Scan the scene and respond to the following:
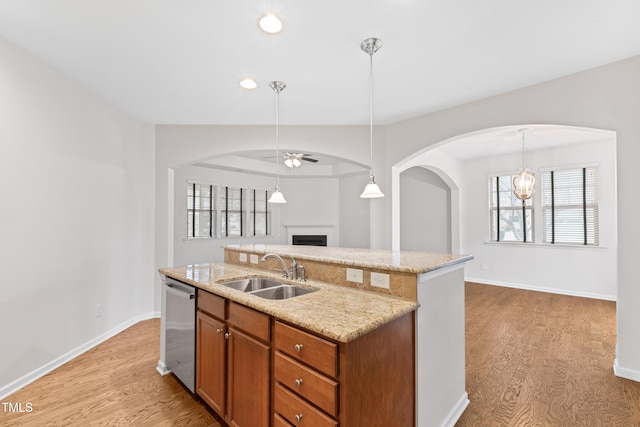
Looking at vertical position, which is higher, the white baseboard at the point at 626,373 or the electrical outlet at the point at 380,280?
the electrical outlet at the point at 380,280

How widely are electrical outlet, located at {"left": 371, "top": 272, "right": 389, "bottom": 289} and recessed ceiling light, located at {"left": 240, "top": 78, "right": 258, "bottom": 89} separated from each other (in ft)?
7.38

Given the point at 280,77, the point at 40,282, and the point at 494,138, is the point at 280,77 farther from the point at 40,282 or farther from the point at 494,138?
the point at 494,138

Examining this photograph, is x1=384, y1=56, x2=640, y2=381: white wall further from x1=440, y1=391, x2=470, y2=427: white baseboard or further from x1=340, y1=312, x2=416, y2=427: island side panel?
x1=340, y1=312, x2=416, y2=427: island side panel

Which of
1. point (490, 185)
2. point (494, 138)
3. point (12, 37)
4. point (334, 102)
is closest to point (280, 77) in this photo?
point (334, 102)

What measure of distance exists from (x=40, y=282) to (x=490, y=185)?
7310 millimetres

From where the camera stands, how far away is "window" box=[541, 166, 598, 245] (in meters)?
5.27

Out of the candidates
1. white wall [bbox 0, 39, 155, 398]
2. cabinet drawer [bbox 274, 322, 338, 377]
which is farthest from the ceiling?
cabinet drawer [bbox 274, 322, 338, 377]

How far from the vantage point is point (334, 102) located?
3508 mm

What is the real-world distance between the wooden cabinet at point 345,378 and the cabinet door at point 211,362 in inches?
22.8

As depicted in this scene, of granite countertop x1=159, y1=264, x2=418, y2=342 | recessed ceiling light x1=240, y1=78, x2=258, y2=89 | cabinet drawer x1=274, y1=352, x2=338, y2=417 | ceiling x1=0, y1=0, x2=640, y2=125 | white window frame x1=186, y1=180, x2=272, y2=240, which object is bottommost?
cabinet drawer x1=274, y1=352, x2=338, y2=417

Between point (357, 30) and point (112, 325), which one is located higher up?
point (357, 30)

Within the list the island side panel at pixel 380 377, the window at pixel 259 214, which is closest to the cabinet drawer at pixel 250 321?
the island side panel at pixel 380 377
